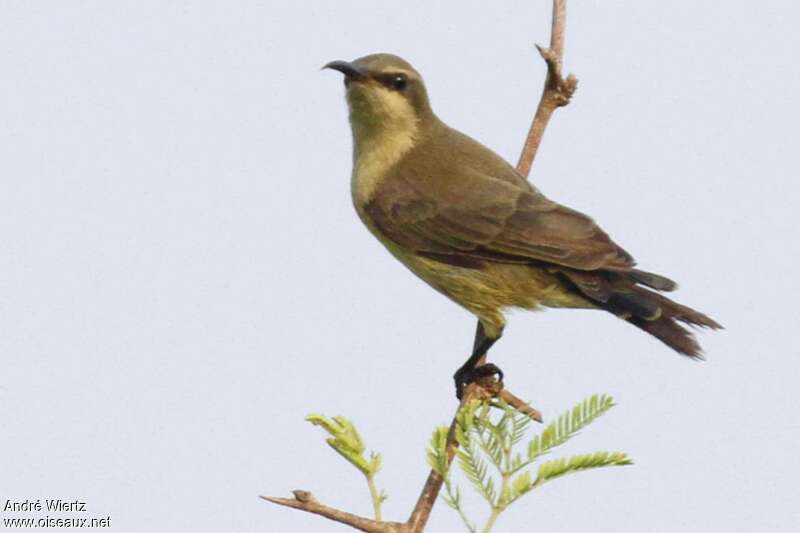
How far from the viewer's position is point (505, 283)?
5.64 meters

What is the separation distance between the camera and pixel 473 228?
5.70 m

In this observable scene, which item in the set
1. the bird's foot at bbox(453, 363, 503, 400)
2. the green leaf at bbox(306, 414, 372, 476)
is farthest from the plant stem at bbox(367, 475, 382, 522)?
the bird's foot at bbox(453, 363, 503, 400)

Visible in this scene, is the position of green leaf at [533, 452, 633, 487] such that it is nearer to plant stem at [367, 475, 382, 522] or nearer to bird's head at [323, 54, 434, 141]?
plant stem at [367, 475, 382, 522]

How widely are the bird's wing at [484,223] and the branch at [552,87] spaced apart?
0.23 meters

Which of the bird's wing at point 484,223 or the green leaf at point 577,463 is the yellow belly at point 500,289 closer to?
the bird's wing at point 484,223

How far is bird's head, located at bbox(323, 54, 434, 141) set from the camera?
577cm

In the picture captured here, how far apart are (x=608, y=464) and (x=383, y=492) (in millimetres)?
804

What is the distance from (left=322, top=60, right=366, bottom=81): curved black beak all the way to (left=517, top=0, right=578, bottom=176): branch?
935mm

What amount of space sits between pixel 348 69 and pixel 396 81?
44cm

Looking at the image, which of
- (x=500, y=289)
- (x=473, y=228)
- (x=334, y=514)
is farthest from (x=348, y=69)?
(x=334, y=514)

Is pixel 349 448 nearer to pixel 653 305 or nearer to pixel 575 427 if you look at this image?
pixel 575 427

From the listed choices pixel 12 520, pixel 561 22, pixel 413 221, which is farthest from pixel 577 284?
pixel 12 520

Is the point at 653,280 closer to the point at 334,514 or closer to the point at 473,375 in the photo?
the point at 473,375

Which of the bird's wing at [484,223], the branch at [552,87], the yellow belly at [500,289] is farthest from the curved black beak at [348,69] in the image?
the yellow belly at [500,289]
